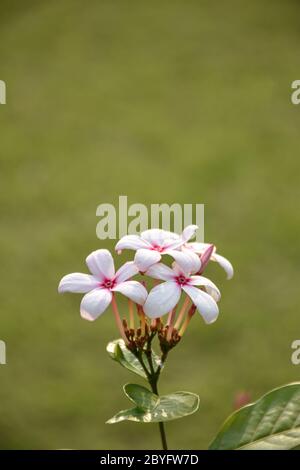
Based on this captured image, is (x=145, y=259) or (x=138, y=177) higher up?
(x=138, y=177)

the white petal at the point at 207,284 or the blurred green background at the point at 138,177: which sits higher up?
the blurred green background at the point at 138,177

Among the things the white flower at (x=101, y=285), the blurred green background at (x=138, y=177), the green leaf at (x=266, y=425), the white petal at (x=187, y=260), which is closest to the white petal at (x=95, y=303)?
the white flower at (x=101, y=285)

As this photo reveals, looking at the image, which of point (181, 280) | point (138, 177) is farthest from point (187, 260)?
point (138, 177)

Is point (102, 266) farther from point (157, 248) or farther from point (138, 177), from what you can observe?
point (138, 177)

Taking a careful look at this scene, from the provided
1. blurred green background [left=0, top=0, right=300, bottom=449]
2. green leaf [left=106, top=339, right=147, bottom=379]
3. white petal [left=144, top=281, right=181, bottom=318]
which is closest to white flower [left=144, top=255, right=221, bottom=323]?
white petal [left=144, top=281, right=181, bottom=318]

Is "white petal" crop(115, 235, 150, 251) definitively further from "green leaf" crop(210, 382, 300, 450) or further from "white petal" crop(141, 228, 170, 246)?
"green leaf" crop(210, 382, 300, 450)

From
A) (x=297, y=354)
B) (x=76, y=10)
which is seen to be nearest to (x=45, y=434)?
(x=297, y=354)

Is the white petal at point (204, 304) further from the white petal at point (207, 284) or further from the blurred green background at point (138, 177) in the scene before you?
the blurred green background at point (138, 177)
